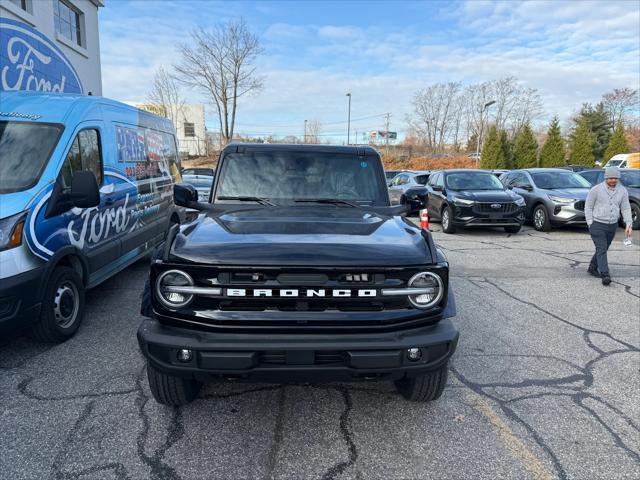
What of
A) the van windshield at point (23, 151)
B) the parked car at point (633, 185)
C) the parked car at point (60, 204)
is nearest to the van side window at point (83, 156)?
the parked car at point (60, 204)

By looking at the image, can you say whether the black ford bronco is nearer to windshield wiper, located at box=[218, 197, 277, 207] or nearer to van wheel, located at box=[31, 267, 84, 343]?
windshield wiper, located at box=[218, 197, 277, 207]

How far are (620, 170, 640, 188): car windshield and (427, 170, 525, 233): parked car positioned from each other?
3912 mm

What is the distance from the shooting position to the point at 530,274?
729 cm

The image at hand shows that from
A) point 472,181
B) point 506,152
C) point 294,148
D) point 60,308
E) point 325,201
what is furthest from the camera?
point 506,152

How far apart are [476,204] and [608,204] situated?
14.8ft

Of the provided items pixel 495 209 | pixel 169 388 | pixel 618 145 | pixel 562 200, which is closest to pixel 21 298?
pixel 169 388

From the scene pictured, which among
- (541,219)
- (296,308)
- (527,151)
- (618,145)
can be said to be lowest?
(541,219)

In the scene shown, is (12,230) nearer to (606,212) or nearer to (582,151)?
(606,212)

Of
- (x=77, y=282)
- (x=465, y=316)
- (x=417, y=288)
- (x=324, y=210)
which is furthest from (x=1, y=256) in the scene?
(x=465, y=316)

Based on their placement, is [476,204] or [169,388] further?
[476,204]

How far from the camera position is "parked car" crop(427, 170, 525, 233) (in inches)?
435

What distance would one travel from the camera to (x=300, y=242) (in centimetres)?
258

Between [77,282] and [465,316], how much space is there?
165 inches

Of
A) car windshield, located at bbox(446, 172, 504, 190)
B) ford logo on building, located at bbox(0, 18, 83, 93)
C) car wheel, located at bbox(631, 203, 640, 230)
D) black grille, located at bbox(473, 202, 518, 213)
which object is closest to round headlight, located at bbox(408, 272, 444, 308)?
ford logo on building, located at bbox(0, 18, 83, 93)
